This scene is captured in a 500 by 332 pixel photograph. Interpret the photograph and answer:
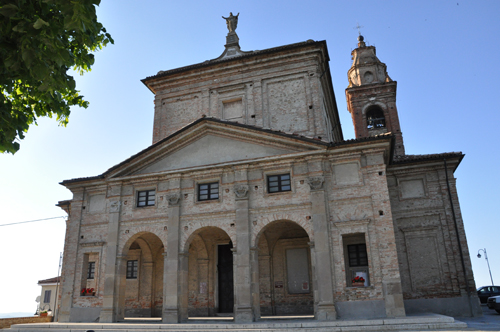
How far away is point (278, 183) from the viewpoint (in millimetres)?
17078

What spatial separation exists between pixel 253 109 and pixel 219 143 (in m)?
4.56

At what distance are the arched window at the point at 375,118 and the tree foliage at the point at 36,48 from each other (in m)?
24.5

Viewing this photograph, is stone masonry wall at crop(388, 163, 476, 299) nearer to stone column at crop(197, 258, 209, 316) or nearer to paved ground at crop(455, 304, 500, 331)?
paved ground at crop(455, 304, 500, 331)

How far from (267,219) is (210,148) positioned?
4.41 metres

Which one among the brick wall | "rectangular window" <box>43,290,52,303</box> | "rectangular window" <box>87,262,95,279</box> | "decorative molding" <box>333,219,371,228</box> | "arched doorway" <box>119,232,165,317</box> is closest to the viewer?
"decorative molding" <box>333,219,371,228</box>

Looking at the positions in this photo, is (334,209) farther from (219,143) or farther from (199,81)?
(199,81)

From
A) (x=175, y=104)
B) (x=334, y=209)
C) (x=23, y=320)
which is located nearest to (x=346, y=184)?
(x=334, y=209)

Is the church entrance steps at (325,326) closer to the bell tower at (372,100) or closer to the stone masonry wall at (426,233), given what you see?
the stone masonry wall at (426,233)

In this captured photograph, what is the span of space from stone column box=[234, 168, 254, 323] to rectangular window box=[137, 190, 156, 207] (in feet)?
14.1

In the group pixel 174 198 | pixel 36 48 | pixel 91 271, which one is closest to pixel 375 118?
pixel 174 198

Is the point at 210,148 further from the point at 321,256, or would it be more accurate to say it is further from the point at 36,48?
the point at 36,48

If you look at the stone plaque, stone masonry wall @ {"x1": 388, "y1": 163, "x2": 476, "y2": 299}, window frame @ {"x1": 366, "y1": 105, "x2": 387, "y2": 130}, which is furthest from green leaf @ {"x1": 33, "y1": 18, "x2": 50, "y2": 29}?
window frame @ {"x1": 366, "y1": 105, "x2": 387, "y2": 130}

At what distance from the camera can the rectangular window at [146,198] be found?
61.6 ft

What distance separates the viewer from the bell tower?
1113 inches
